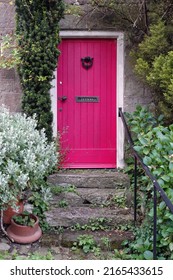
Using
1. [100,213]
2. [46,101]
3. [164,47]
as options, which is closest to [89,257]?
[100,213]

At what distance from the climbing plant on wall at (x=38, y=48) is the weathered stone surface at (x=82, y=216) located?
1.20 meters

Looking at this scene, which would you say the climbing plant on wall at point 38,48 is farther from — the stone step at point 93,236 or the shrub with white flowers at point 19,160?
the stone step at point 93,236

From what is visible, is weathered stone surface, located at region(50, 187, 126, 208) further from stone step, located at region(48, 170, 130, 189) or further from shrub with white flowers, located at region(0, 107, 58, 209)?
shrub with white flowers, located at region(0, 107, 58, 209)

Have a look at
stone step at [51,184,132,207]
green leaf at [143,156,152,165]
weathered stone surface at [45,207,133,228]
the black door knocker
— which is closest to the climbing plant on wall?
the black door knocker

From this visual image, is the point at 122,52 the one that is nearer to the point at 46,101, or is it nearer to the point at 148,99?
the point at 148,99

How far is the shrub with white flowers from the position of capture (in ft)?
11.7

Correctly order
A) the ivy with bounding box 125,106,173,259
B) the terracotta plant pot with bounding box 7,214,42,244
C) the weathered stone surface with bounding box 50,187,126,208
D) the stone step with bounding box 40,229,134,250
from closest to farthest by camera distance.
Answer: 1. the ivy with bounding box 125,106,173,259
2. the terracotta plant pot with bounding box 7,214,42,244
3. the stone step with bounding box 40,229,134,250
4. the weathered stone surface with bounding box 50,187,126,208

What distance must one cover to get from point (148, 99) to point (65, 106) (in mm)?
1263

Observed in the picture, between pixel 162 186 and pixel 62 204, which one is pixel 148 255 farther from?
pixel 62 204

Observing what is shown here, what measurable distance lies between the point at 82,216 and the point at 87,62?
7.86 feet

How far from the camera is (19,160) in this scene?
12.4 ft

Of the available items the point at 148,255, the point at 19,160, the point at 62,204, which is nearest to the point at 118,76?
the point at 62,204

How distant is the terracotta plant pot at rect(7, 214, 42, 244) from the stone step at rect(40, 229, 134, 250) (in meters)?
0.14

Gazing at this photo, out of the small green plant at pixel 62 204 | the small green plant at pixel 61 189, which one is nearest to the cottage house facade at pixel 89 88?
the small green plant at pixel 61 189
